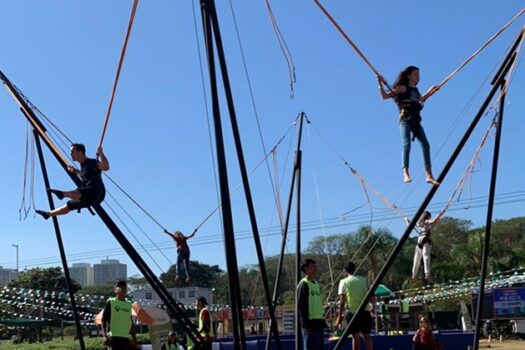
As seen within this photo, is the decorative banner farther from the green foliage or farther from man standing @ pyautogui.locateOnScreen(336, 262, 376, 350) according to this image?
the green foliage

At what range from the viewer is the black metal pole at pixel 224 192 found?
6.07 metres

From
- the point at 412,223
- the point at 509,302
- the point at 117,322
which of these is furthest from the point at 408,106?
the point at 509,302

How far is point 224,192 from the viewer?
19.8 feet

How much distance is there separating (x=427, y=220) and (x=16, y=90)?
719cm

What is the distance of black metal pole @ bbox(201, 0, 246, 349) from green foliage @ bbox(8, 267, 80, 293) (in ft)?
195

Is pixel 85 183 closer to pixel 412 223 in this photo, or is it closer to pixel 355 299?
pixel 412 223

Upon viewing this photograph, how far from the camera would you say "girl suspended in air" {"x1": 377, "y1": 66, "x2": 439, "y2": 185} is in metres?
7.99

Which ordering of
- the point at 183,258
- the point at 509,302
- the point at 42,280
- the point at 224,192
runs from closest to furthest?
the point at 224,192 → the point at 183,258 → the point at 509,302 → the point at 42,280

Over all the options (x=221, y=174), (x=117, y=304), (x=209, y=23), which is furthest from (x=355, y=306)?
(x=209, y=23)

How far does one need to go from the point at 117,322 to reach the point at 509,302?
2353 centimetres

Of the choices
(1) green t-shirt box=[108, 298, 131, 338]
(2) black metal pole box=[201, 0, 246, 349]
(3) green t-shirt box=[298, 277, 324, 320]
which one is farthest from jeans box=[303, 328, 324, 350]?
(2) black metal pole box=[201, 0, 246, 349]

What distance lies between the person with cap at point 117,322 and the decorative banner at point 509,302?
22942 mm

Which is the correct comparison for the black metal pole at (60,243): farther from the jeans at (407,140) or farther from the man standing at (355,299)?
the jeans at (407,140)

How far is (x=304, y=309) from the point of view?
9.06 metres
